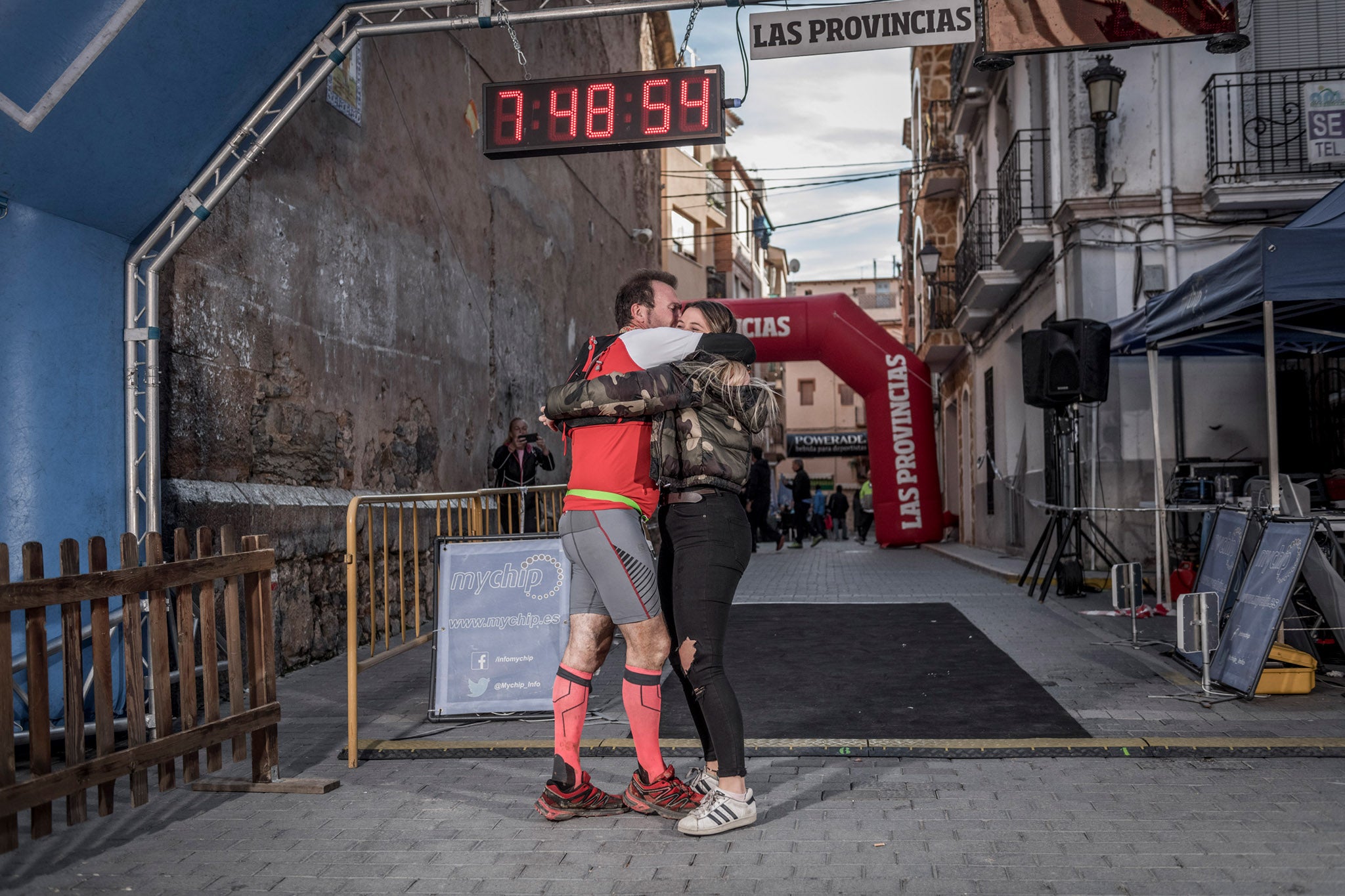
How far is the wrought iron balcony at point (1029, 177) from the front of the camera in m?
14.8

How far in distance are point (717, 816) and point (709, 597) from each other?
73 cm

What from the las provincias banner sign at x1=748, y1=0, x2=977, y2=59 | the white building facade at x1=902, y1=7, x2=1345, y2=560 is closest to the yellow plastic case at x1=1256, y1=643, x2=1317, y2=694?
the las provincias banner sign at x1=748, y1=0, x2=977, y2=59

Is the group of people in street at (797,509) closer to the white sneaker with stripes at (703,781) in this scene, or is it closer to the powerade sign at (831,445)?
the powerade sign at (831,445)

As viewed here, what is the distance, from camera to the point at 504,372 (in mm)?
13312

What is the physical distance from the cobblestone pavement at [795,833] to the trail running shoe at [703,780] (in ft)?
0.58

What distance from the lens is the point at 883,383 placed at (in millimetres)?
19844

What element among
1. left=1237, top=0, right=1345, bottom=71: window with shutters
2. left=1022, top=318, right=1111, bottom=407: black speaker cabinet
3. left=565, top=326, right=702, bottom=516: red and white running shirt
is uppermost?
left=1237, top=0, right=1345, bottom=71: window with shutters

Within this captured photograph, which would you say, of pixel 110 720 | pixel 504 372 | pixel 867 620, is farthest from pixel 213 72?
pixel 504 372

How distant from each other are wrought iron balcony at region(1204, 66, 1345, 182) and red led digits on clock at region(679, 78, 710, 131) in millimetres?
7704

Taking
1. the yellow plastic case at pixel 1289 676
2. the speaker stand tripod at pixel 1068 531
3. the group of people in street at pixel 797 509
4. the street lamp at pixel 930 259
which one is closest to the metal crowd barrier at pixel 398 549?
the yellow plastic case at pixel 1289 676

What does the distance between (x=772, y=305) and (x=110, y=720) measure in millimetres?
16825

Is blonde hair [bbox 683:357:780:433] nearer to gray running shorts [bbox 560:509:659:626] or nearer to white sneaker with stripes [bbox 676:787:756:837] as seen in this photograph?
gray running shorts [bbox 560:509:659:626]

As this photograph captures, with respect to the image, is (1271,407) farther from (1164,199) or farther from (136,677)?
(136,677)

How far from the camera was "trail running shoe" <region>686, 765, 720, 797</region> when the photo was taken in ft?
13.3
